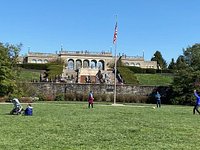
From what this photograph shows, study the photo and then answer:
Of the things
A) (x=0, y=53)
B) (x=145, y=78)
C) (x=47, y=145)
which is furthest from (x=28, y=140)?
(x=145, y=78)

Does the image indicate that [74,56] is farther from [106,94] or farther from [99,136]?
[99,136]

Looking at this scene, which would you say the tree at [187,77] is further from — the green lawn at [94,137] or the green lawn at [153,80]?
the green lawn at [94,137]

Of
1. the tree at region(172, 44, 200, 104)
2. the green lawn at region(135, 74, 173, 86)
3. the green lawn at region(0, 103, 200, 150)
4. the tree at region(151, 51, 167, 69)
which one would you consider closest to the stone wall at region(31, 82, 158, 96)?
the tree at region(172, 44, 200, 104)

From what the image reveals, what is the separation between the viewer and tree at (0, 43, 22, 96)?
156 feet

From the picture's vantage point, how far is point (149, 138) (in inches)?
568

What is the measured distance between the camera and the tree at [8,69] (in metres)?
47.6

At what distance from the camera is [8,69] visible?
4853cm

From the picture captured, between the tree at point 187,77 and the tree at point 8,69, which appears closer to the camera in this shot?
the tree at point 8,69

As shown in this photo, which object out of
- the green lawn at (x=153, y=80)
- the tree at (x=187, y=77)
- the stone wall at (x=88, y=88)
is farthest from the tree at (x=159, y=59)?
the tree at (x=187, y=77)

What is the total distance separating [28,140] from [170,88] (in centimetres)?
4769

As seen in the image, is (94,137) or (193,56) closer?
(94,137)

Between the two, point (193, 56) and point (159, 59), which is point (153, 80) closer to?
point (193, 56)

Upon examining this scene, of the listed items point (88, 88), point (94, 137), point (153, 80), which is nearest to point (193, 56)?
point (88, 88)

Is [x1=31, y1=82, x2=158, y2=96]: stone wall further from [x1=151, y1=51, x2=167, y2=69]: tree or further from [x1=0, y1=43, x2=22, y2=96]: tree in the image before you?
[x1=151, y1=51, x2=167, y2=69]: tree
